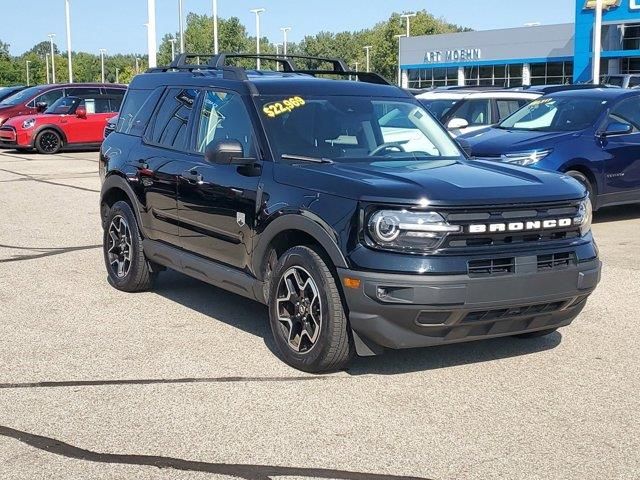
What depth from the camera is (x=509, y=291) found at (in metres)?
5.14

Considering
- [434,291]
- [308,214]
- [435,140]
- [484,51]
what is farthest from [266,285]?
[484,51]

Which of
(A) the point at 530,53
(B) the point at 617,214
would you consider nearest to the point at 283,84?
(B) the point at 617,214

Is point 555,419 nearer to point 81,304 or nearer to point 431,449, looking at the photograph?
point 431,449

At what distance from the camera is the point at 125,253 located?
7809 millimetres

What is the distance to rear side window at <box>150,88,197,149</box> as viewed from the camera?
7086 millimetres

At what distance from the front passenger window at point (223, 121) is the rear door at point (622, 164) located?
6.41m

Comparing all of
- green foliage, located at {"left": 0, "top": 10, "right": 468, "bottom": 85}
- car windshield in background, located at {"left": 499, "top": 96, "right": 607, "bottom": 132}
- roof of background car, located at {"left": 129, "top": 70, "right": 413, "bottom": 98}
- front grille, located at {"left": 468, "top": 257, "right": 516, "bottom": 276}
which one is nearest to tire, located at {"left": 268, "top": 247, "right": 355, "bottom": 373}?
front grille, located at {"left": 468, "top": 257, "right": 516, "bottom": 276}

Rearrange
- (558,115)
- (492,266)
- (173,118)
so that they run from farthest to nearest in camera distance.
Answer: (558,115)
(173,118)
(492,266)

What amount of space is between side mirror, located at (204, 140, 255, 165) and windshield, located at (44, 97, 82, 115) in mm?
19708

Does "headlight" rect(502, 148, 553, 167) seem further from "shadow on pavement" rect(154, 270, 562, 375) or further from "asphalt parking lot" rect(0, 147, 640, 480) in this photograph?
"shadow on pavement" rect(154, 270, 562, 375)

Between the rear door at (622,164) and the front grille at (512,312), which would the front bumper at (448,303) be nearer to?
the front grille at (512,312)

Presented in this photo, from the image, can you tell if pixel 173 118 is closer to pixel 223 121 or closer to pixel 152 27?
pixel 223 121

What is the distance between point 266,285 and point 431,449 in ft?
6.20

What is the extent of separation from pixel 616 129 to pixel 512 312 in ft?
23.0
